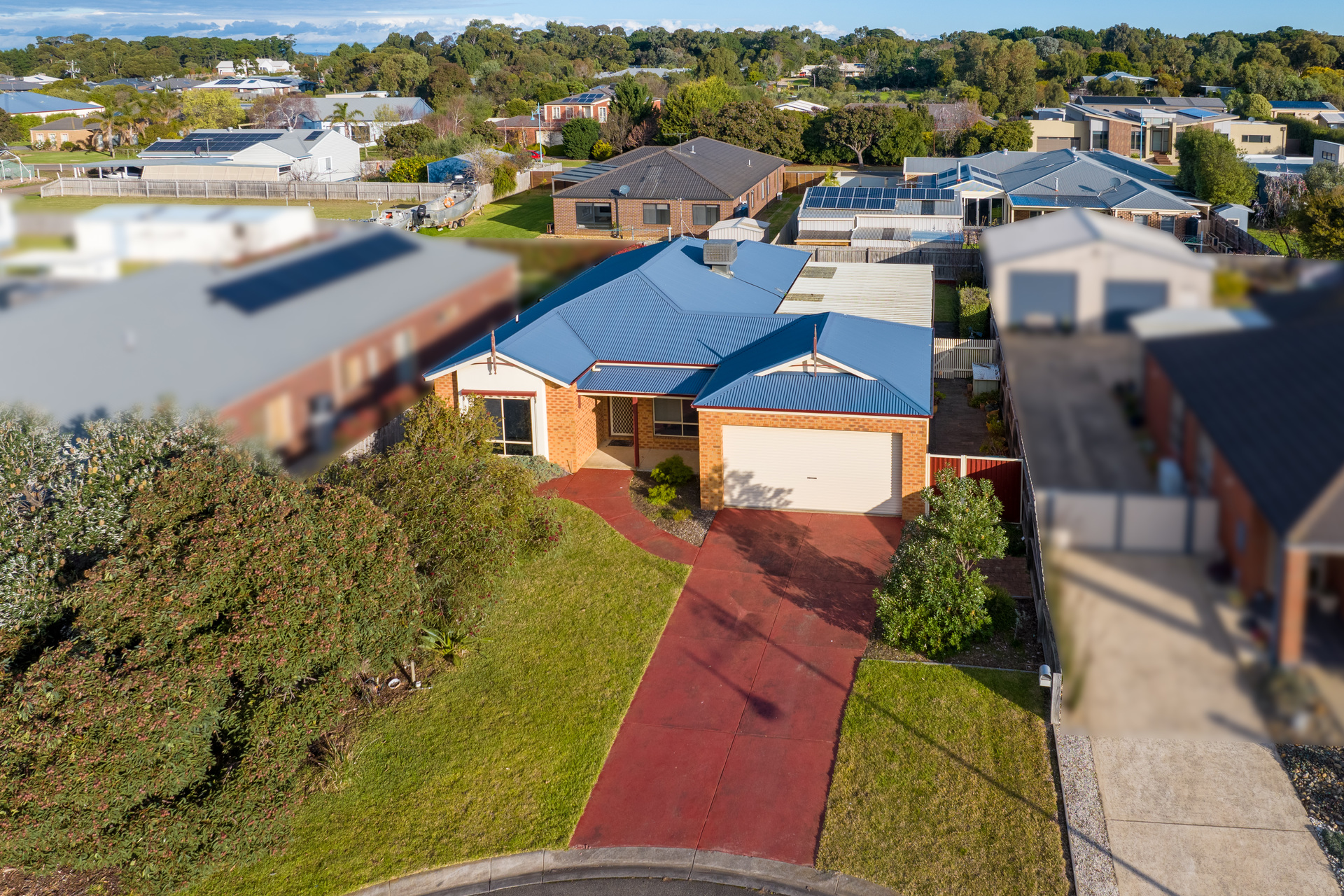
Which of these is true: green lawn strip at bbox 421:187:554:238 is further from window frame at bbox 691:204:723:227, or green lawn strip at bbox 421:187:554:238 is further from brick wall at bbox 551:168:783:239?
window frame at bbox 691:204:723:227

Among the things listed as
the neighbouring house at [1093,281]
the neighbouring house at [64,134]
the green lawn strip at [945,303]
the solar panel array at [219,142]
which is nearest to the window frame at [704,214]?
the green lawn strip at [945,303]

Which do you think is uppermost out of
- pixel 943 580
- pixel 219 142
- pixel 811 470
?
pixel 219 142

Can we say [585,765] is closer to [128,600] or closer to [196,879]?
[196,879]

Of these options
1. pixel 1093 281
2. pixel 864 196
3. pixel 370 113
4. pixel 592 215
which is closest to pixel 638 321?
pixel 1093 281

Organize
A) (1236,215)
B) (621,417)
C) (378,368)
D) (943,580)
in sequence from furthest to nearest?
1. (1236,215)
2. (621,417)
3. (943,580)
4. (378,368)

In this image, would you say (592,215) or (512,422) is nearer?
(512,422)

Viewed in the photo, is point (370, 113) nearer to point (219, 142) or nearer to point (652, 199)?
point (219, 142)

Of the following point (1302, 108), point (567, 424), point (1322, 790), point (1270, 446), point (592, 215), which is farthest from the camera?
point (1302, 108)
